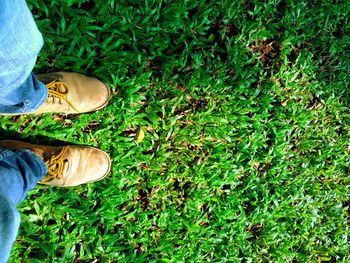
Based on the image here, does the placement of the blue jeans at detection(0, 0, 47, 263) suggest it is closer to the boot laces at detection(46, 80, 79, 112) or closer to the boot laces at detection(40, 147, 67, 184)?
the boot laces at detection(40, 147, 67, 184)

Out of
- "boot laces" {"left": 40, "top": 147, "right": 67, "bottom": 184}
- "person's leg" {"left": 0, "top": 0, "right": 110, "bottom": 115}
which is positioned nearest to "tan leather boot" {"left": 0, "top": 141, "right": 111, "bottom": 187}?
"boot laces" {"left": 40, "top": 147, "right": 67, "bottom": 184}

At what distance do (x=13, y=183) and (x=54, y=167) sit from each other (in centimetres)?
44

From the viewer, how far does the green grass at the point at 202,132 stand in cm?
243

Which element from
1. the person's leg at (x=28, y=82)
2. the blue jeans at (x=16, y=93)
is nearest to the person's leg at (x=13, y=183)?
the blue jeans at (x=16, y=93)

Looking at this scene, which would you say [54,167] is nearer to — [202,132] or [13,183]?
[13,183]

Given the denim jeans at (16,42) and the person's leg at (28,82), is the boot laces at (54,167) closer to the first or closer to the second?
the person's leg at (28,82)

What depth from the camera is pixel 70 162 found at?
238cm

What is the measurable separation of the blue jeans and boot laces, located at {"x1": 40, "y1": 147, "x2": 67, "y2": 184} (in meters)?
0.07

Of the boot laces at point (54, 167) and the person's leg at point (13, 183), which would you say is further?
the boot laces at point (54, 167)

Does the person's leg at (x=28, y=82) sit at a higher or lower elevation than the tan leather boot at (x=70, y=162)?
higher

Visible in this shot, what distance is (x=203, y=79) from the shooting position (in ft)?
8.84

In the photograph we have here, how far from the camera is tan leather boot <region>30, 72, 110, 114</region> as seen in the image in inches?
90.6

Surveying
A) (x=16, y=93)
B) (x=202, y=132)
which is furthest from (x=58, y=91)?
(x=202, y=132)

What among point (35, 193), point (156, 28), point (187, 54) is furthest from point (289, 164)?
point (35, 193)
